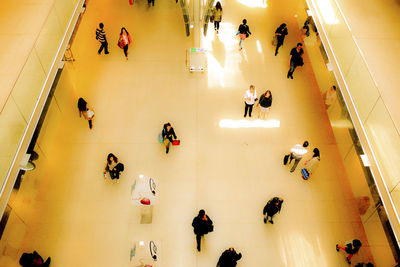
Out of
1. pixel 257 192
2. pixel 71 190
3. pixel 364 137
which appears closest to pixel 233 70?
pixel 257 192

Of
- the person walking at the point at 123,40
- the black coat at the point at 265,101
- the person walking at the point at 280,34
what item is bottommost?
the black coat at the point at 265,101

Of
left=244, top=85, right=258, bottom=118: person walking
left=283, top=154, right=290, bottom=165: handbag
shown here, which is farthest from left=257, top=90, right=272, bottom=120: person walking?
left=283, top=154, right=290, bottom=165: handbag

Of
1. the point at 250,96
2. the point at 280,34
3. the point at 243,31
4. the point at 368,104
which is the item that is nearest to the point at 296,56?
the point at 280,34

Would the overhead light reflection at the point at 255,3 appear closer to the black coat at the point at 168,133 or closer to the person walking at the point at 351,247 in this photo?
the black coat at the point at 168,133

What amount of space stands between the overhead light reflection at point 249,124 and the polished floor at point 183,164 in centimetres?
17

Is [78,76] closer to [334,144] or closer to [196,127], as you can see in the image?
[196,127]

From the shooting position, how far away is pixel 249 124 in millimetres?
10016

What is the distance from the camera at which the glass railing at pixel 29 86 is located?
611cm

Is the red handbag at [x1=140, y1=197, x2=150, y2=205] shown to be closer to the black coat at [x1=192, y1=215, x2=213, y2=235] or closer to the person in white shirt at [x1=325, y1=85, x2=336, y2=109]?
the black coat at [x1=192, y1=215, x2=213, y2=235]

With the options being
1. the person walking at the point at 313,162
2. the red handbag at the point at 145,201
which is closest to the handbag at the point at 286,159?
the person walking at the point at 313,162

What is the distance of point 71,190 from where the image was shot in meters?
8.48

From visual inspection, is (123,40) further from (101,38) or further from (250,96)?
(250,96)

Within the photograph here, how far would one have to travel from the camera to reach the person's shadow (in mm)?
11955

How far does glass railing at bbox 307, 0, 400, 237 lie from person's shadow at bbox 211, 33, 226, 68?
4.17 m
